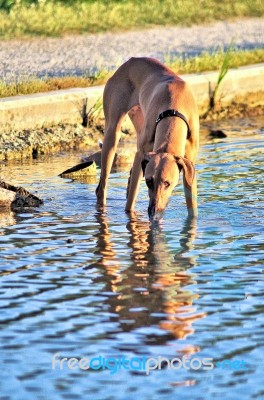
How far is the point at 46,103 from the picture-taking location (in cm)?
1266

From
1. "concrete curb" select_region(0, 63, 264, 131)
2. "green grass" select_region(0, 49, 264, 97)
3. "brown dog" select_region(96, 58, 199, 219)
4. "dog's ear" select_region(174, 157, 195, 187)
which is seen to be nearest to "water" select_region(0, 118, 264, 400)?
"brown dog" select_region(96, 58, 199, 219)

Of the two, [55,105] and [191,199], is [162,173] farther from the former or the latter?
[55,105]

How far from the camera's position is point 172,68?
14578 millimetres

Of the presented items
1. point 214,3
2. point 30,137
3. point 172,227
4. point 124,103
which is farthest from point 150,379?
point 214,3

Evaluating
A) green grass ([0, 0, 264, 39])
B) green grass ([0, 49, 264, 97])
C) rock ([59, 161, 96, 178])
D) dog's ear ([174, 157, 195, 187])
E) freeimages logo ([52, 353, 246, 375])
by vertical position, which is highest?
green grass ([0, 0, 264, 39])

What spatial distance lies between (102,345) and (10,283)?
1363 millimetres

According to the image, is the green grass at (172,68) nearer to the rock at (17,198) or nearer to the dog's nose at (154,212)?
the rock at (17,198)

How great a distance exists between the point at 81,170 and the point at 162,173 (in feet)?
10.1

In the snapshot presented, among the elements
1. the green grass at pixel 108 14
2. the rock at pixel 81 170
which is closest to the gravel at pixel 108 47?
the green grass at pixel 108 14

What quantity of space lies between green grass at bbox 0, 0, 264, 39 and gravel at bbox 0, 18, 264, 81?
0.78 feet

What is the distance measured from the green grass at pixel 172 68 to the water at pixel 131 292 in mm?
2496

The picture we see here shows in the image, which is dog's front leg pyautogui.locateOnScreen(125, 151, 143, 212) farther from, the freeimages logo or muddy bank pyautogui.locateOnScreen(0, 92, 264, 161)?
the freeimages logo

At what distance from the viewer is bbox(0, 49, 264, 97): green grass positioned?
1304 cm

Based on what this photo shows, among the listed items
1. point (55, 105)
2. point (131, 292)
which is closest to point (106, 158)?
point (55, 105)
